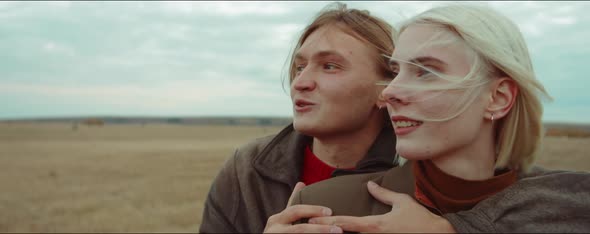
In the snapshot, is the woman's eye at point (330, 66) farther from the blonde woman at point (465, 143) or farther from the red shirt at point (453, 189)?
the red shirt at point (453, 189)

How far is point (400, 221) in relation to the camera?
208 centimetres

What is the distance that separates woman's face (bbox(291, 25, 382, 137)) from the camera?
312cm

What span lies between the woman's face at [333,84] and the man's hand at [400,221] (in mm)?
1064

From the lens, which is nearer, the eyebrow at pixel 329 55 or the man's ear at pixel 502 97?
the man's ear at pixel 502 97

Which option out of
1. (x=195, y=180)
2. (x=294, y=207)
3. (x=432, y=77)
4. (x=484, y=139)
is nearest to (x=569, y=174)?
(x=484, y=139)

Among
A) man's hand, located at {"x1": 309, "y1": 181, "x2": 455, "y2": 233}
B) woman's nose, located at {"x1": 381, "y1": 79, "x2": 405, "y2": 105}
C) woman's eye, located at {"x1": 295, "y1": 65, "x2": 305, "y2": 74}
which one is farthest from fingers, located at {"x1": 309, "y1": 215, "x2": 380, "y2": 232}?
woman's eye, located at {"x1": 295, "y1": 65, "x2": 305, "y2": 74}

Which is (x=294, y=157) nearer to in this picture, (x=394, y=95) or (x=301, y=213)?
(x=301, y=213)

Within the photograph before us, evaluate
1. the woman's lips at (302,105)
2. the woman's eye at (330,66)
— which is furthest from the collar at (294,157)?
the woman's eye at (330,66)

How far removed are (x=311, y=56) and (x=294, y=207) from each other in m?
1.16

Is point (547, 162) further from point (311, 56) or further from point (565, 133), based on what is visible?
point (565, 133)

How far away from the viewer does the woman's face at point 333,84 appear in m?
3.12

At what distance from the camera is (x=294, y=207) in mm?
2289

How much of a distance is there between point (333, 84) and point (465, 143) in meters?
1.08

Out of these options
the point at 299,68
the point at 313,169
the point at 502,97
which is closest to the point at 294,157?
the point at 313,169
